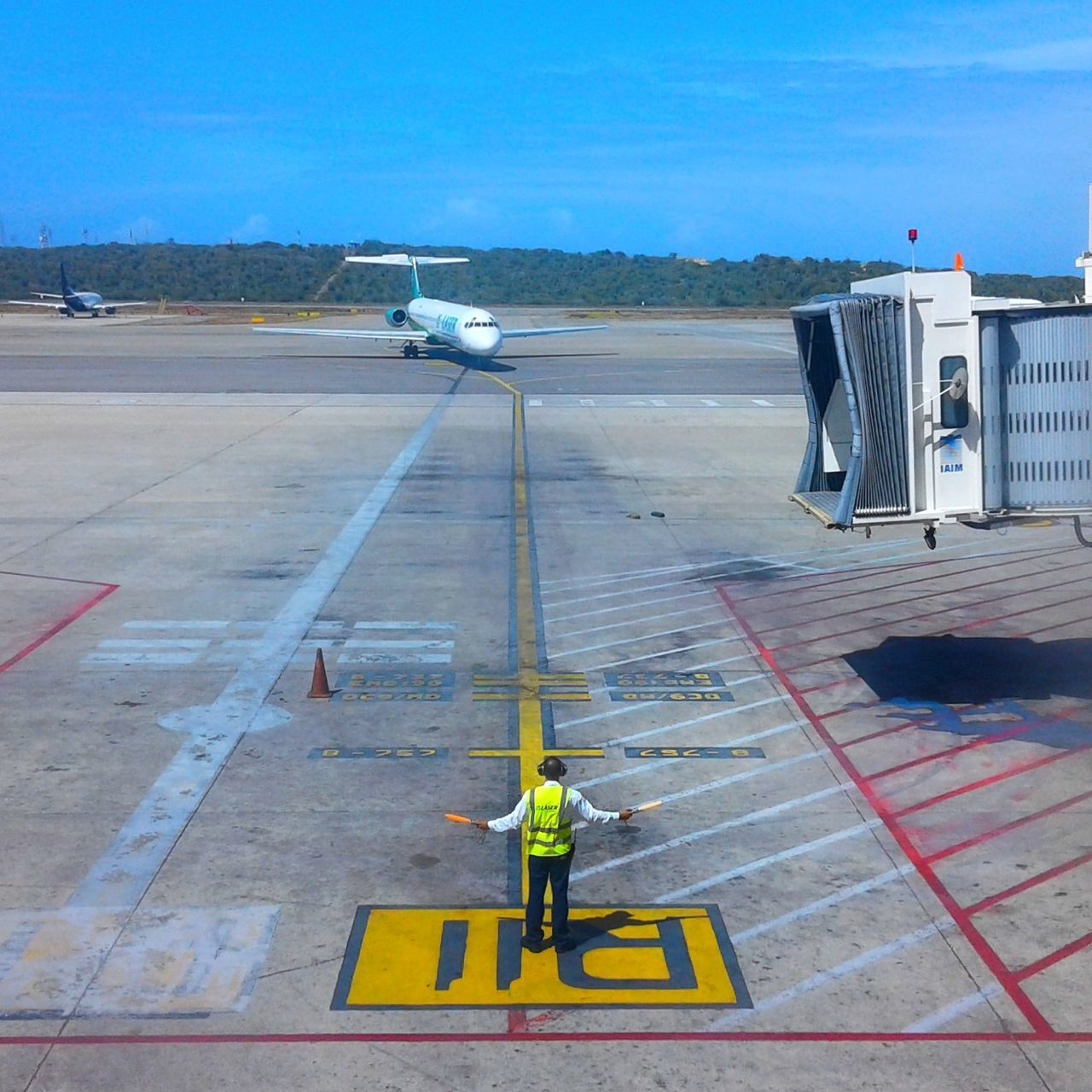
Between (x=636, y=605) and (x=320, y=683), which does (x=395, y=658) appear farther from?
(x=636, y=605)

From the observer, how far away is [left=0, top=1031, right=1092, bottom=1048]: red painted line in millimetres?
8359

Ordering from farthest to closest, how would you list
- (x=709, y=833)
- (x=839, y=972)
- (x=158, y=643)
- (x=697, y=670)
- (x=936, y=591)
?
(x=936, y=591) < (x=158, y=643) < (x=697, y=670) < (x=709, y=833) < (x=839, y=972)

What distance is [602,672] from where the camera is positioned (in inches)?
660

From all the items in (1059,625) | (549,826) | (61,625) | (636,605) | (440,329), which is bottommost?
(1059,625)

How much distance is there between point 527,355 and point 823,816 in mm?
64662

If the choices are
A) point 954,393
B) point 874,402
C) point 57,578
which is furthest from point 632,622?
point 57,578

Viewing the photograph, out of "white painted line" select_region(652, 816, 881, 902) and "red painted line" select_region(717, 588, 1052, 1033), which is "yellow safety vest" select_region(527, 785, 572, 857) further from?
"red painted line" select_region(717, 588, 1052, 1033)

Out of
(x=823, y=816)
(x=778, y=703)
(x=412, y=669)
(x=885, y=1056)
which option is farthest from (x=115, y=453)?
(x=885, y=1056)

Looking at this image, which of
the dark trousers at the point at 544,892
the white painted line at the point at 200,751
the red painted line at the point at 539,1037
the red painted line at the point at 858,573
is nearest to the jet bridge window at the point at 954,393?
the red painted line at the point at 858,573

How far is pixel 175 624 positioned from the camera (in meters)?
18.7

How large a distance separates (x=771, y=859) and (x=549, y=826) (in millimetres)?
2732

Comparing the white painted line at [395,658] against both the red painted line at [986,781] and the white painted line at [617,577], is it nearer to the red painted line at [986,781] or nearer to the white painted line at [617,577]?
the white painted line at [617,577]

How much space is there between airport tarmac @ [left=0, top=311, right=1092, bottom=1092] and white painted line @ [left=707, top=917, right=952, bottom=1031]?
0.04m

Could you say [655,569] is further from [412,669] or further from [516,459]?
[516,459]
